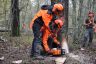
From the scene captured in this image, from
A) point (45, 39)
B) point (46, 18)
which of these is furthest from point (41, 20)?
point (45, 39)

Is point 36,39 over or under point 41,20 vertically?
under

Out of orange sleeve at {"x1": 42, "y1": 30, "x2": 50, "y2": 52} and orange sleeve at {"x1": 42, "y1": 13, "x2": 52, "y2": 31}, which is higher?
orange sleeve at {"x1": 42, "y1": 13, "x2": 52, "y2": 31}

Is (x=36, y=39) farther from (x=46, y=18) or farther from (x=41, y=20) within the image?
(x=46, y=18)

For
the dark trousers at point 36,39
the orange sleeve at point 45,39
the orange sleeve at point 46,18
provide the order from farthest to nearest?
the orange sleeve at point 45,39
the dark trousers at point 36,39
the orange sleeve at point 46,18

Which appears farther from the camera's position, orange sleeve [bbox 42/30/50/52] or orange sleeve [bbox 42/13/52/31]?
orange sleeve [bbox 42/30/50/52]

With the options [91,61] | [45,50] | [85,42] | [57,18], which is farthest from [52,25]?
[85,42]

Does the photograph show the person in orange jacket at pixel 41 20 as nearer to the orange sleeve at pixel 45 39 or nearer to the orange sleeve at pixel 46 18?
the orange sleeve at pixel 46 18

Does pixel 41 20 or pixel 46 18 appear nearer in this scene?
pixel 46 18

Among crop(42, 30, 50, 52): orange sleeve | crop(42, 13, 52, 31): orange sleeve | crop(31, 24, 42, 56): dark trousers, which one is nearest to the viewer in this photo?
crop(42, 13, 52, 31): orange sleeve

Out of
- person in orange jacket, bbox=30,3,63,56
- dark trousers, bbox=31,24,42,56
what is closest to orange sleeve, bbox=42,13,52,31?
person in orange jacket, bbox=30,3,63,56

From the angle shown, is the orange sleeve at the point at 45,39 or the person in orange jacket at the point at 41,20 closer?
the person in orange jacket at the point at 41,20

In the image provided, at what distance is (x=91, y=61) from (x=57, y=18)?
166 cm

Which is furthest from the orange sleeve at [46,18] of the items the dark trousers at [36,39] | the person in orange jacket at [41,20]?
the dark trousers at [36,39]

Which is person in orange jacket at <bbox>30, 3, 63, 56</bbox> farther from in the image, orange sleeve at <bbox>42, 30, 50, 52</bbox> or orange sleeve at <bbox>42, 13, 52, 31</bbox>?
orange sleeve at <bbox>42, 30, 50, 52</bbox>
